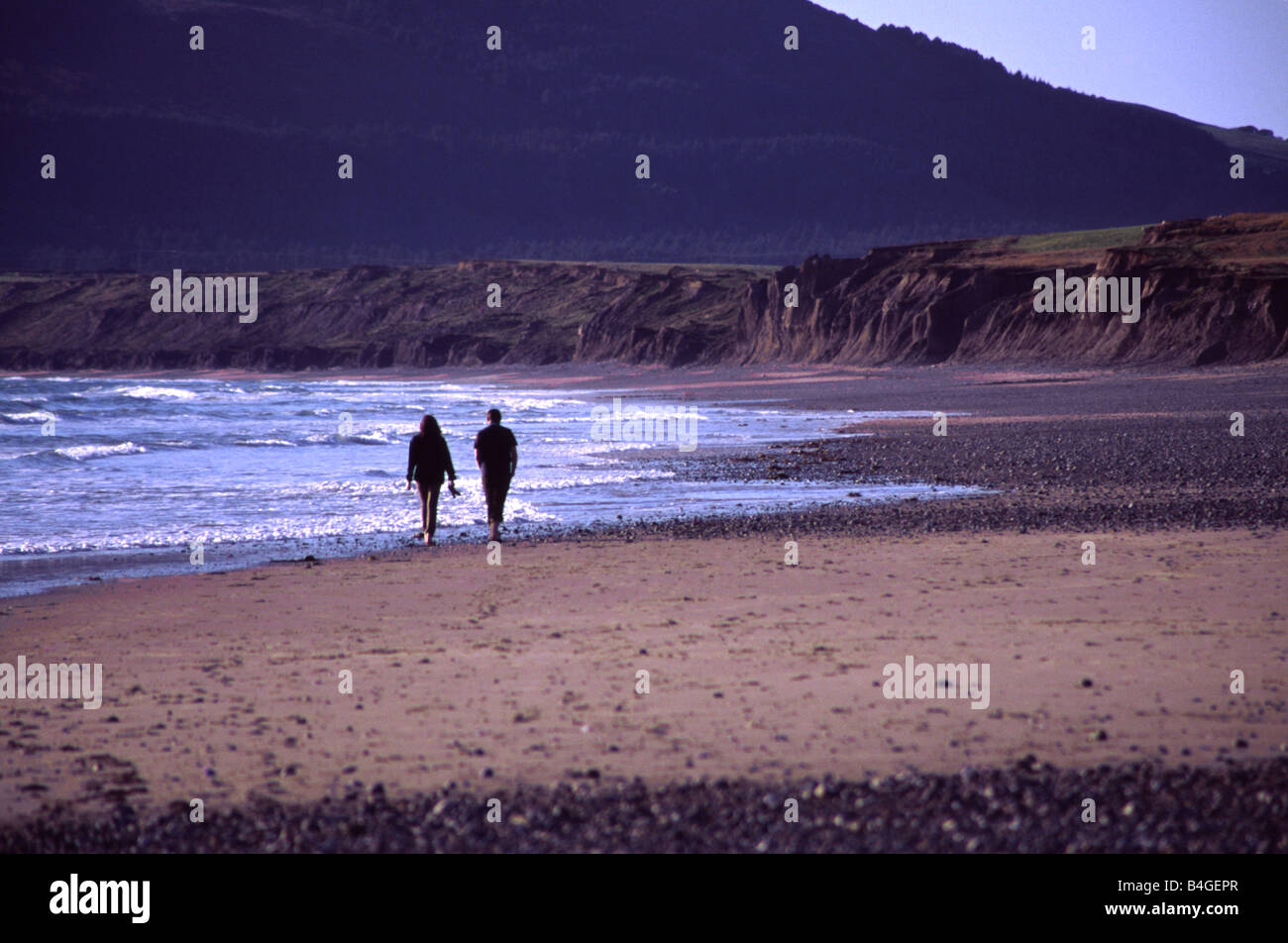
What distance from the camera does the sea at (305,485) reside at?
43.0 ft

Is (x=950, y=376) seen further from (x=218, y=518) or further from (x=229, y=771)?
(x=229, y=771)

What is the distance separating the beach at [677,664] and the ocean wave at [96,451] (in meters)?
15.9

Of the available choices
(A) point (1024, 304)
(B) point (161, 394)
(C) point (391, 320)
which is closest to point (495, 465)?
(B) point (161, 394)

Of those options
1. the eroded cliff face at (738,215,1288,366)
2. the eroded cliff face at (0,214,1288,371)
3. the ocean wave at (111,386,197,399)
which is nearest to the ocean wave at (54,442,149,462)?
the ocean wave at (111,386,197,399)

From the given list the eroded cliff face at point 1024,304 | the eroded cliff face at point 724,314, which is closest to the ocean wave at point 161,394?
the eroded cliff face at point 724,314

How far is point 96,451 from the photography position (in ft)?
87.9

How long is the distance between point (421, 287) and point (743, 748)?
411ft

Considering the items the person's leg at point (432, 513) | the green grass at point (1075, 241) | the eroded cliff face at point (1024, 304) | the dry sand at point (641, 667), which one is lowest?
the dry sand at point (641, 667)

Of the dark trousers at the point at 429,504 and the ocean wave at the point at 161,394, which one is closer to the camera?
the dark trousers at the point at 429,504

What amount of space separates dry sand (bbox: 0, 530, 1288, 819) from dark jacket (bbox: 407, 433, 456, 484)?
2163mm

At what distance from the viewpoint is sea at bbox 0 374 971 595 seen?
43.0 ft

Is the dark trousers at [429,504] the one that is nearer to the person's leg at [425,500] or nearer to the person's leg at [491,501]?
the person's leg at [425,500]
